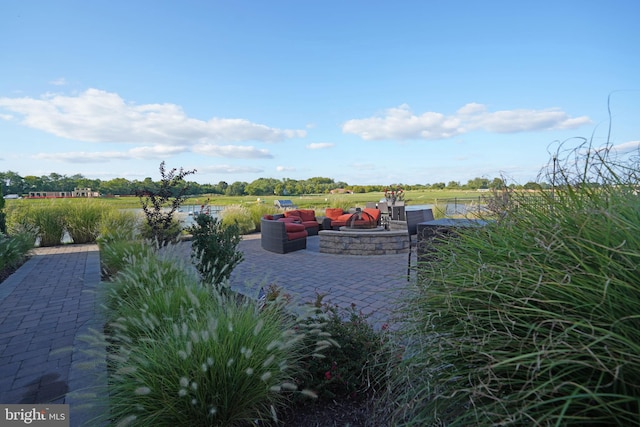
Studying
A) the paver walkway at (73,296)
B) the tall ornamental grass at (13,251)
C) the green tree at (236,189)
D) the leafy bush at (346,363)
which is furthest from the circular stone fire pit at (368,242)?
the green tree at (236,189)

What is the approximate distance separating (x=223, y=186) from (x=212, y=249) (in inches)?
1036

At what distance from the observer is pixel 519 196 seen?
1.72 m

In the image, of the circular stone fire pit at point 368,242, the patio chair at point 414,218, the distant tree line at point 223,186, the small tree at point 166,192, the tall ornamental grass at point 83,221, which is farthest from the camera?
the tall ornamental grass at point 83,221

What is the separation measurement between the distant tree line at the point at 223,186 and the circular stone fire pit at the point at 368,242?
7.71 feet

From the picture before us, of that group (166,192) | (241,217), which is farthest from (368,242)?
(241,217)

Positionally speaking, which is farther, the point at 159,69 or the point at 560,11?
the point at 159,69

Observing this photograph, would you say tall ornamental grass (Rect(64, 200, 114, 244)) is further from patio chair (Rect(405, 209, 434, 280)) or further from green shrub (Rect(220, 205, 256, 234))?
patio chair (Rect(405, 209, 434, 280))

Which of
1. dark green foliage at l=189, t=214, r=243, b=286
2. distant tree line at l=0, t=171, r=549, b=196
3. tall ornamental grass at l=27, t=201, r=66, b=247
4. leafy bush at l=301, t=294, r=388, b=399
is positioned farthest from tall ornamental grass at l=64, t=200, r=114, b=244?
leafy bush at l=301, t=294, r=388, b=399

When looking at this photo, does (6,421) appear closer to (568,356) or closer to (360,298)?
(568,356)

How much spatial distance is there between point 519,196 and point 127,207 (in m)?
12.6

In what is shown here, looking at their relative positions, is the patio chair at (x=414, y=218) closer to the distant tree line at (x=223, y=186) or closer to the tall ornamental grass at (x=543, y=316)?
the distant tree line at (x=223, y=186)

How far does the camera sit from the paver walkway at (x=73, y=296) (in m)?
2.62

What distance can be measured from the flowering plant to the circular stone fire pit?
447 centimetres

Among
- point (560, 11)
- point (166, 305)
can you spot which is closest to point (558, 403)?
point (166, 305)
